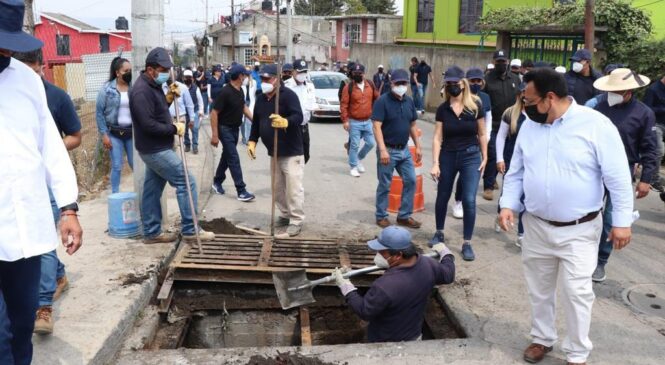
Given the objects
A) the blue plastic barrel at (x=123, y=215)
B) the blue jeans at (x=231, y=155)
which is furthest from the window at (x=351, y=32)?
the blue plastic barrel at (x=123, y=215)

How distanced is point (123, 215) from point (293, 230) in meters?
1.79

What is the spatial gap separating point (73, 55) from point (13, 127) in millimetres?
42390

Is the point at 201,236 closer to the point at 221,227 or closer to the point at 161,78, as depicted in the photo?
the point at 221,227

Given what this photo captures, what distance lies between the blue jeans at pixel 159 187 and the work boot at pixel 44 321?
194 cm

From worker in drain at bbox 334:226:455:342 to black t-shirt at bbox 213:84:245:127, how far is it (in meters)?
4.46

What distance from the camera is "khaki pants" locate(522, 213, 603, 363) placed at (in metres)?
3.64

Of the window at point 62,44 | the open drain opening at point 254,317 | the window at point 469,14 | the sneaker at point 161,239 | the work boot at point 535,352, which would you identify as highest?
the window at point 469,14

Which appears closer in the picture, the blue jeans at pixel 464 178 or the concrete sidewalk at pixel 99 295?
the concrete sidewalk at pixel 99 295

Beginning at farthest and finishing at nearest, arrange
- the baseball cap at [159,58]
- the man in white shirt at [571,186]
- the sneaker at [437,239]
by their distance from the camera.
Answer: the sneaker at [437,239] → the baseball cap at [159,58] → the man in white shirt at [571,186]

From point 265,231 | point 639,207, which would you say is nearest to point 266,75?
point 265,231

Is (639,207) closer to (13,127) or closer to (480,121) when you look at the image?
(480,121)

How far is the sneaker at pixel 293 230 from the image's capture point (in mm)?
6578

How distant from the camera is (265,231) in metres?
6.92

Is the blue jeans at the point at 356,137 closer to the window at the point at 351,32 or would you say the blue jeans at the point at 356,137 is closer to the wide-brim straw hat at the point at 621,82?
the wide-brim straw hat at the point at 621,82
